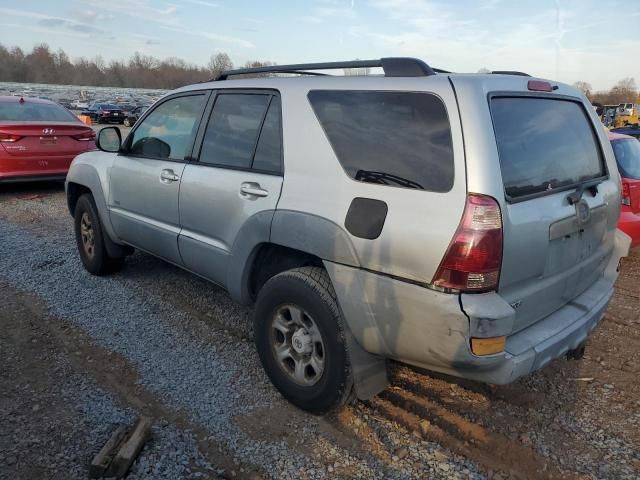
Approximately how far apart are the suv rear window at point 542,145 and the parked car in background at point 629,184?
2.26 m

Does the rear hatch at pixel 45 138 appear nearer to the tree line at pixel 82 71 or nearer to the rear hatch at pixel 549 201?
the rear hatch at pixel 549 201

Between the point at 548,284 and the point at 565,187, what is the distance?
0.55 m

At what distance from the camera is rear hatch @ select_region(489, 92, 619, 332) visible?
235 centimetres

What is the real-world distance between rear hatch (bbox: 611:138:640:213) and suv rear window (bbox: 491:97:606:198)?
7.83 feet

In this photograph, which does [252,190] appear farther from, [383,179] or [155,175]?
[155,175]

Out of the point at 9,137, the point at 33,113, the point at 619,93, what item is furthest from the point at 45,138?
the point at 619,93

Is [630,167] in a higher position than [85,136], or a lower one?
higher

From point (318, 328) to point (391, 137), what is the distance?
3.55 feet

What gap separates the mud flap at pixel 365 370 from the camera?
2674mm

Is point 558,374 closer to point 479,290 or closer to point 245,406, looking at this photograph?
point 479,290

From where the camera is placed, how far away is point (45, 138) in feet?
Answer: 27.7

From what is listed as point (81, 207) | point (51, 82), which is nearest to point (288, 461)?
point (81, 207)

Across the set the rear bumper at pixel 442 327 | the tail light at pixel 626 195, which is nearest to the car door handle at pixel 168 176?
the rear bumper at pixel 442 327

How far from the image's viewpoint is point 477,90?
2316mm
